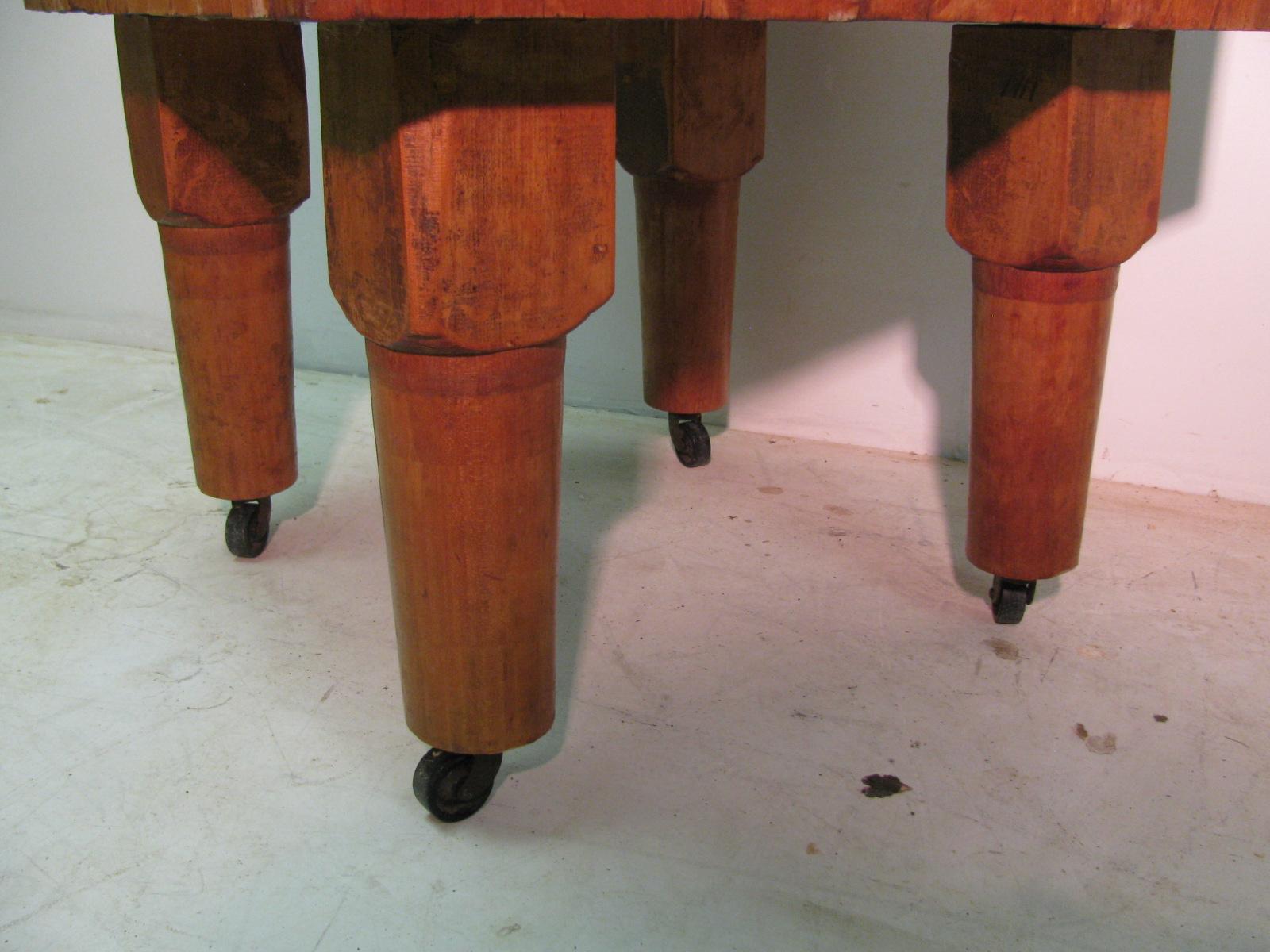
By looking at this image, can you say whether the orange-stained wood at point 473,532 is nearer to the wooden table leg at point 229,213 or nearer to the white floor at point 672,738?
the white floor at point 672,738

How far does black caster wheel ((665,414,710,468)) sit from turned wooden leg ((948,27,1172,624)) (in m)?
0.44

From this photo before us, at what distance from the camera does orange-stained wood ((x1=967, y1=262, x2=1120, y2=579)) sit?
0.88 meters

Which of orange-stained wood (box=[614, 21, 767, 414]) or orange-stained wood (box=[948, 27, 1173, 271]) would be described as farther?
orange-stained wood (box=[614, 21, 767, 414])

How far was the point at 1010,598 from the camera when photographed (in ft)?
3.32

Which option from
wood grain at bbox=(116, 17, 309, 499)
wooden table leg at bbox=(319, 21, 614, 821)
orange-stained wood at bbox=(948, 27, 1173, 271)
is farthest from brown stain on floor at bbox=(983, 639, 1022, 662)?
wood grain at bbox=(116, 17, 309, 499)

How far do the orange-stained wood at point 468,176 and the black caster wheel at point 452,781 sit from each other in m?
0.27

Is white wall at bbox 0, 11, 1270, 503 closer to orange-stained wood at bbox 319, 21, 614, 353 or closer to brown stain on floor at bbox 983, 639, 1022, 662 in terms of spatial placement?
→ brown stain on floor at bbox 983, 639, 1022, 662

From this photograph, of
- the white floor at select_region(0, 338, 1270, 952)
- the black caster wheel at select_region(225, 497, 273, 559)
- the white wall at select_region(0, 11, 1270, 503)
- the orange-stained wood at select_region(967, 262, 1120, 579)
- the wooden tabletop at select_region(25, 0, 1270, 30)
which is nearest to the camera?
the wooden tabletop at select_region(25, 0, 1270, 30)

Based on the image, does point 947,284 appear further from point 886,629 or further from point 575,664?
point 575,664

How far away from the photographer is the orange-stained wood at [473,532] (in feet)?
2.12

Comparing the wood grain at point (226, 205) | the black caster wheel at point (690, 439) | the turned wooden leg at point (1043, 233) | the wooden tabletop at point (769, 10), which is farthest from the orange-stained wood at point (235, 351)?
the turned wooden leg at point (1043, 233)

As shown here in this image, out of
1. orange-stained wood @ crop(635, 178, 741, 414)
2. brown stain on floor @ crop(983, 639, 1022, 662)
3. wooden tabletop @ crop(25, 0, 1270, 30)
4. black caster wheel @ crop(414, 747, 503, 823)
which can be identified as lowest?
brown stain on floor @ crop(983, 639, 1022, 662)

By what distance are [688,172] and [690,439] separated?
33 centimetres

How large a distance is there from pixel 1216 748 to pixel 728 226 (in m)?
0.65
